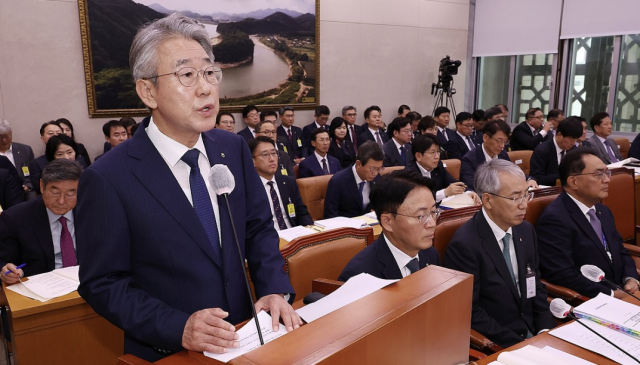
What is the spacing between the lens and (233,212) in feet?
4.09

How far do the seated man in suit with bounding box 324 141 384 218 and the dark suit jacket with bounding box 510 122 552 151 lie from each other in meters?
4.31

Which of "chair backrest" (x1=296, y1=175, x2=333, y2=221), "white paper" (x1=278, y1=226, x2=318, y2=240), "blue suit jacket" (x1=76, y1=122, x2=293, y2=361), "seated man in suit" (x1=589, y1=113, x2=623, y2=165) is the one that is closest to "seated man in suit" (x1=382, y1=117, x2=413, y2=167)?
"chair backrest" (x1=296, y1=175, x2=333, y2=221)

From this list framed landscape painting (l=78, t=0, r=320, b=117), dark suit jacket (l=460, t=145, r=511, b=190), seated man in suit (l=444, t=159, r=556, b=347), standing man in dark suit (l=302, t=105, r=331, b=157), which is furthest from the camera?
standing man in dark suit (l=302, t=105, r=331, b=157)

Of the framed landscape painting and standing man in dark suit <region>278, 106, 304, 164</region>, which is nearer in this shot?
the framed landscape painting

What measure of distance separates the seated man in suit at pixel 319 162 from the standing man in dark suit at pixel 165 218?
3.68 m

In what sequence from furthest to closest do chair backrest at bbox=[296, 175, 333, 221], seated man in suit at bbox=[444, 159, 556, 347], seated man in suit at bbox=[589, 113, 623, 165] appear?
seated man in suit at bbox=[589, 113, 623, 165], chair backrest at bbox=[296, 175, 333, 221], seated man in suit at bbox=[444, 159, 556, 347]

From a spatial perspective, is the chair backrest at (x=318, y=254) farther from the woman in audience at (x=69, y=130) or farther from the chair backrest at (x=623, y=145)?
the chair backrest at (x=623, y=145)

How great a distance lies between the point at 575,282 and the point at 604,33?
6.66m

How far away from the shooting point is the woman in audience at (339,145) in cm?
692

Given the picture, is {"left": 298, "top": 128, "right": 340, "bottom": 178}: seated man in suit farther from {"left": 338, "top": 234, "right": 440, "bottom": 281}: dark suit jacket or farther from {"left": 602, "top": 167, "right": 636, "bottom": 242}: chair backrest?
{"left": 338, "top": 234, "right": 440, "bottom": 281}: dark suit jacket

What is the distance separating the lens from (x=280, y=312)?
106 cm

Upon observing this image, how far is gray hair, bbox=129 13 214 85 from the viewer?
1.13 meters

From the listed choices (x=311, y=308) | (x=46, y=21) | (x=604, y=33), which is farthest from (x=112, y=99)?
(x=604, y=33)

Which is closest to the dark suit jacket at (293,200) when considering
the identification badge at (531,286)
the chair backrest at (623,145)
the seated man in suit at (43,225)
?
the seated man in suit at (43,225)
